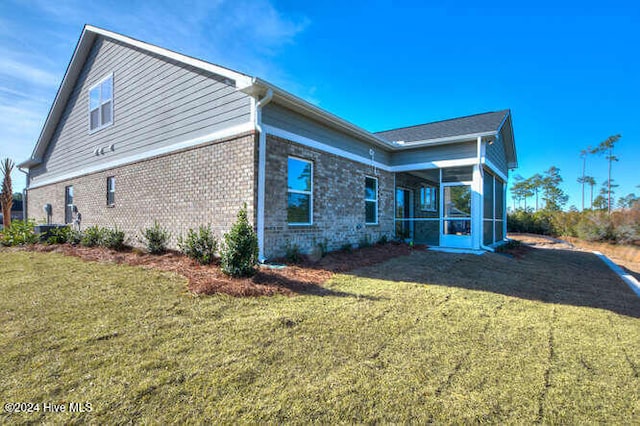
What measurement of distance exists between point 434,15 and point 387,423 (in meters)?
12.9

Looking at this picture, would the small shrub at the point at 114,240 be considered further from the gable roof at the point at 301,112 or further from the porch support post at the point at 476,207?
the porch support post at the point at 476,207

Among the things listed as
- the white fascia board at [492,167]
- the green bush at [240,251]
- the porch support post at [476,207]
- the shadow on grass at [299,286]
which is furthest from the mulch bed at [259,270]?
the white fascia board at [492,167]

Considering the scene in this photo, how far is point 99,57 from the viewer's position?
11398mm

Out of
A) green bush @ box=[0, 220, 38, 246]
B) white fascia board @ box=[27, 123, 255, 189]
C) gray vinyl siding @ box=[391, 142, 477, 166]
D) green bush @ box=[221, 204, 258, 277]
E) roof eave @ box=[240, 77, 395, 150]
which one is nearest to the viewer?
green bush @ box=[221, 204, 258, 277]

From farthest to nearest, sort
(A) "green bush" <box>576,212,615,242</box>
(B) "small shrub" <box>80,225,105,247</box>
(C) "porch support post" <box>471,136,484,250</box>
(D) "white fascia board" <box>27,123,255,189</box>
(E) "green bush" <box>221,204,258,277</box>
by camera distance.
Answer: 1. (A) "green bush" <box>576,212,615,242</box>
2. (C) "porch support post" <box>471,136,484,250</box>
3. (B) "small shrub" <box>80,225,105,247</box>
4. (D) "white fascia board" <box>27,123,255,189</box>
5. (E) "green bush" <box>221,204,258,277</box>

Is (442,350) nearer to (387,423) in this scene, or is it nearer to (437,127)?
(387,423)

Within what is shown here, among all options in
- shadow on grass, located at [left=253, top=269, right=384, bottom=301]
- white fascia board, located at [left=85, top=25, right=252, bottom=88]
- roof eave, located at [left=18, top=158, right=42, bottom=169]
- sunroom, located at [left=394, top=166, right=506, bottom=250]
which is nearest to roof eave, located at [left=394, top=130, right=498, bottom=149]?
sunroom, located at [left=394, top=166, right=506, bottom=250]

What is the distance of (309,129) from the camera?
765cm

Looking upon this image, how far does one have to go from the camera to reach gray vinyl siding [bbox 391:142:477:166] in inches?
394

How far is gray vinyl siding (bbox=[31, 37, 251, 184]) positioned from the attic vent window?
0.28 metres

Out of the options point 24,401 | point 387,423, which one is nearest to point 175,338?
point 24,401

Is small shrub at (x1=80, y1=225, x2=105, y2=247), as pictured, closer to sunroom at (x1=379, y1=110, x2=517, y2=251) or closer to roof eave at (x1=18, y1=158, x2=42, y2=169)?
roof eave at (x1=18, y1=158, x2=42, y2=169)

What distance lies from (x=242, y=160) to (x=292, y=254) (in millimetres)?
2391

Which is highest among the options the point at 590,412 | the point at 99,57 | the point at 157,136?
the point at 99,57
